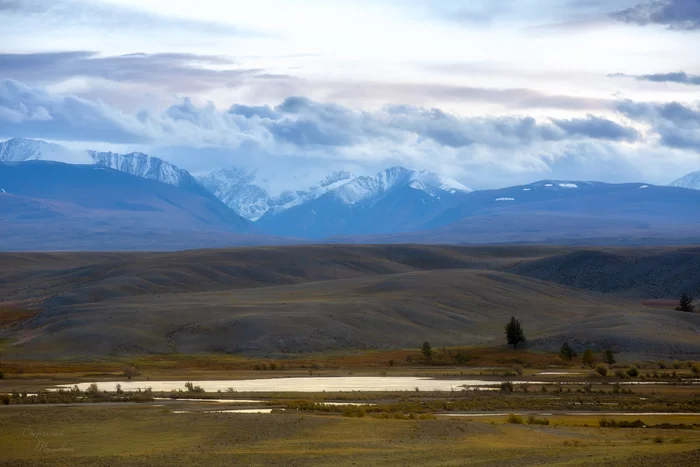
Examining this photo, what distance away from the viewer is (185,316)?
338 ft

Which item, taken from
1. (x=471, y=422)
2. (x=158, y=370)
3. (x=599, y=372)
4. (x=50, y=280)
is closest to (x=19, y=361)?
(x=158, y=370)

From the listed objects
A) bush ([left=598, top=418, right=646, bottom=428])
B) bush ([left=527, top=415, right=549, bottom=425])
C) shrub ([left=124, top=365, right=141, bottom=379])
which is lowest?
bush ([left=598, top=418, right=646, bottom=428])

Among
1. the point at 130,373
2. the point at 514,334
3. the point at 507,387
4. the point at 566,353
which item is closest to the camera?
the point at 507,387

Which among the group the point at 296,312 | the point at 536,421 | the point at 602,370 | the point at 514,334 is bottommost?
the point at 602,370

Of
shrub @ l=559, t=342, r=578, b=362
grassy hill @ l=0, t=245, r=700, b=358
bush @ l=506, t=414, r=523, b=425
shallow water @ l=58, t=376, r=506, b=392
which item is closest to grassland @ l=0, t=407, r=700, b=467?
bush @ l=506, t=414, r=523, b=425

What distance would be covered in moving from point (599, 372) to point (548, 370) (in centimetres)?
653

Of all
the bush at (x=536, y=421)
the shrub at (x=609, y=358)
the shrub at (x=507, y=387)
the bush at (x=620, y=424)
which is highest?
the bush at (x=536, y=421)

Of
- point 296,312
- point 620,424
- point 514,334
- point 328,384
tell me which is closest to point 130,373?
point 328,384

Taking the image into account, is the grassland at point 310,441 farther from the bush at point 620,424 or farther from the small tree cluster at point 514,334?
the small tree cluster at point 514,334

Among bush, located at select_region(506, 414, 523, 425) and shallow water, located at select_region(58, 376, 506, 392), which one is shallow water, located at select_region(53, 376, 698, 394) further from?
bush, located at select_region(506, 414, 523, 425)

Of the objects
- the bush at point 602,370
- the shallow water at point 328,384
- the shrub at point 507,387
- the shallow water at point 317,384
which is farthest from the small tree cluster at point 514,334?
the shrub at point 507,387

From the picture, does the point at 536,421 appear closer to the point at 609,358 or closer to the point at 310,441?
the point at 310,441

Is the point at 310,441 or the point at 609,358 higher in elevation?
the point at 310,441

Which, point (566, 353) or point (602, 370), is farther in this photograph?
point (566, 353)
